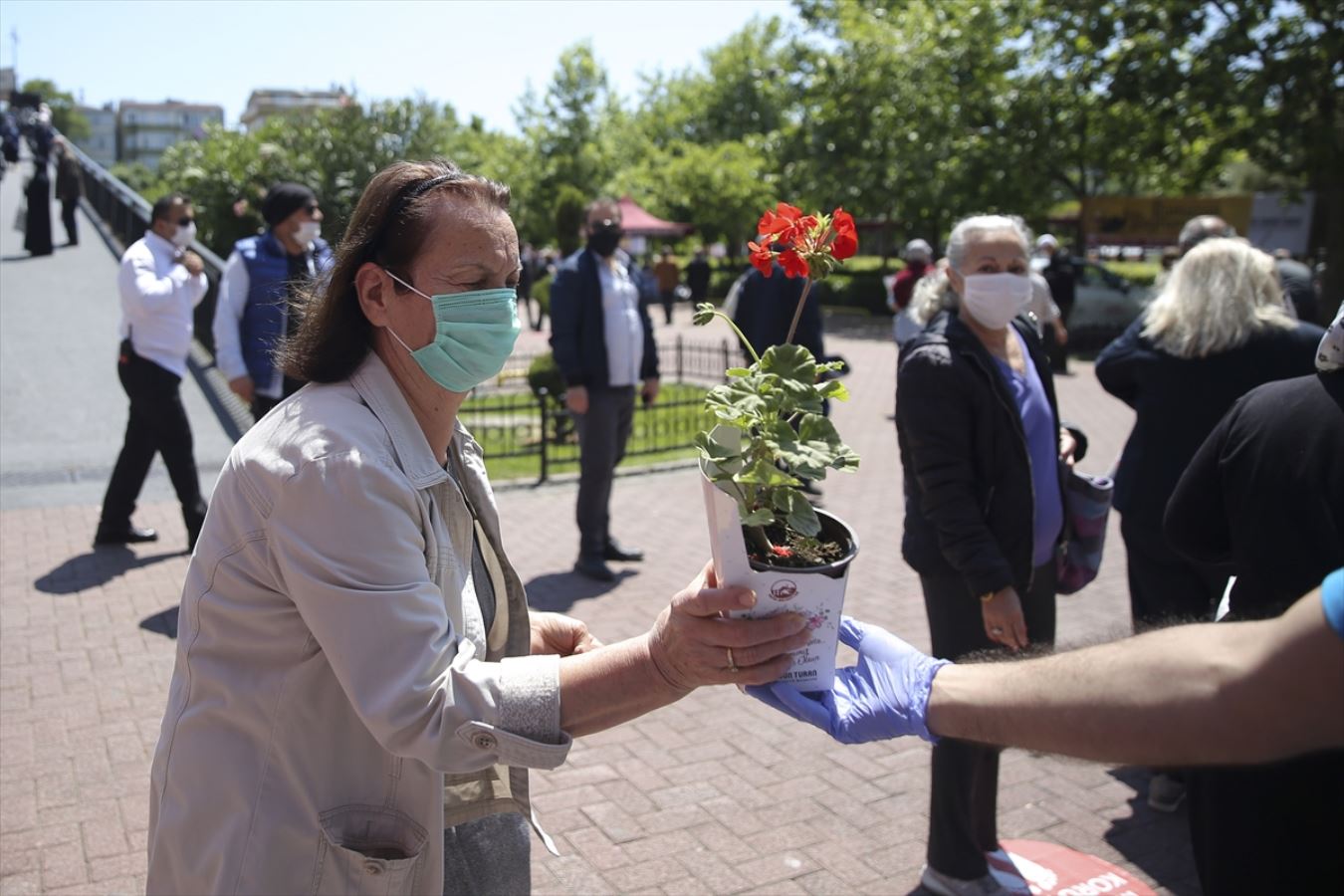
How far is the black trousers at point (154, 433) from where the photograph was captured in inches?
255

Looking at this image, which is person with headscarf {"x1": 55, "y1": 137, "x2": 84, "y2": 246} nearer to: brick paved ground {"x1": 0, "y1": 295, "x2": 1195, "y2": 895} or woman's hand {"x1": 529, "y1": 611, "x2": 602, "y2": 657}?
brick paved ground {"x1": 0, "y1": 295, "x2": 1195, "y2": 895}

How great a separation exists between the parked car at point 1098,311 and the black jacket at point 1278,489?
18.8 meters

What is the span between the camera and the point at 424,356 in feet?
6.44

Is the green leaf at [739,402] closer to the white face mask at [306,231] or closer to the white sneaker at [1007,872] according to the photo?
the white sneaker at [1007,872]

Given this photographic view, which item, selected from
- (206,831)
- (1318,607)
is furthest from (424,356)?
(1318,607)

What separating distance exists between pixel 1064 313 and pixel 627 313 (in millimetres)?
14035

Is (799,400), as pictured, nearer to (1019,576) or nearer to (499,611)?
(499,611)

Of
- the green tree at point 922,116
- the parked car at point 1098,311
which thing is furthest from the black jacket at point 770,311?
the green tree at point 922,116

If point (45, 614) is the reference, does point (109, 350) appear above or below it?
above

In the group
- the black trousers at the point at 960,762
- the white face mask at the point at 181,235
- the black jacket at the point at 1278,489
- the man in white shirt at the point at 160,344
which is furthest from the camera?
the white face mask at the point at 181,235

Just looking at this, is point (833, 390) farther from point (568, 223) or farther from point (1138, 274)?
point (1138, 274)

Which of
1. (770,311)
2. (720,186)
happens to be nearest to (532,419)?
(770,311)

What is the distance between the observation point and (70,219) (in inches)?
744

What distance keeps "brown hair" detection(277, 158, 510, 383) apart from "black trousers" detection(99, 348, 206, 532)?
5060 mm
